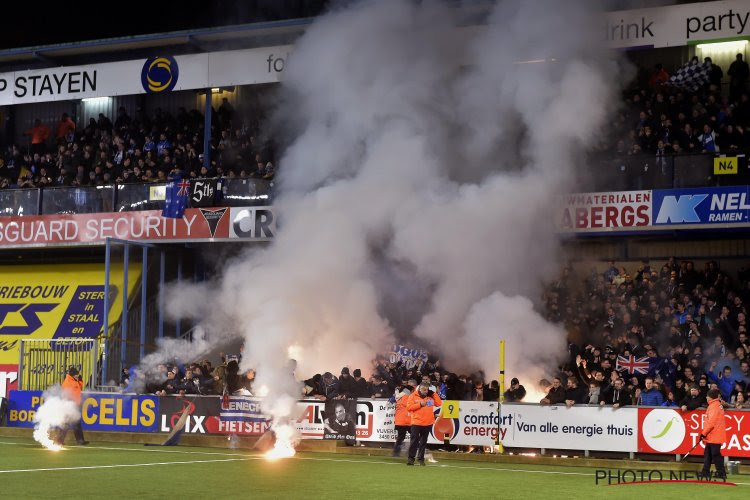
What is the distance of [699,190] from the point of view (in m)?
21.9

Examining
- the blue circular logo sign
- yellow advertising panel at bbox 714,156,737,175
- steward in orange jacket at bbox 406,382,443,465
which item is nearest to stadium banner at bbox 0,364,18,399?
the blue circular logo sign

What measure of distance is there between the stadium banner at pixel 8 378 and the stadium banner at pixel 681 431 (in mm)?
14983

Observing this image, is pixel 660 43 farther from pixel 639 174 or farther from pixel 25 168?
pixel 25 168

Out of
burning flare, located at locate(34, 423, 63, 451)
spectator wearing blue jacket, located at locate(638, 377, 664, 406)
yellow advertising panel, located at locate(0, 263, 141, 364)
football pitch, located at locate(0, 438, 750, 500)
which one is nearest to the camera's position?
football pitch, located at locate(0, 438, 750, 500)

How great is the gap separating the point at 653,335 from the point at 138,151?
14.4 metres

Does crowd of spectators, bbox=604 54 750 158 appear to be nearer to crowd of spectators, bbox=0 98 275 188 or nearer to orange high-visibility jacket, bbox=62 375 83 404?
crowd of spectators, bbox=0 98 275 188

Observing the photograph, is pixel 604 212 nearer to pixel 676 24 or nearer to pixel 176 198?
pixel 676 24

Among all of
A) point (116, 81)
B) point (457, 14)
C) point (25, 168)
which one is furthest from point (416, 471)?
point (25, 168)

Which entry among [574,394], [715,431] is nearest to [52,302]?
[574,394]

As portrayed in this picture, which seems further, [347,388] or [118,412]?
[118,412]

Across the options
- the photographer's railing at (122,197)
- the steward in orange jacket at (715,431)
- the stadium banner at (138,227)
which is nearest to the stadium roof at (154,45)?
the photographer's railing at (122,197)

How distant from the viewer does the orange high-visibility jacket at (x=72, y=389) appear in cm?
2006

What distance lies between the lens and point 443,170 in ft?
72.6

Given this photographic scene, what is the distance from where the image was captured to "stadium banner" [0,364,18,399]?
87.8ft
